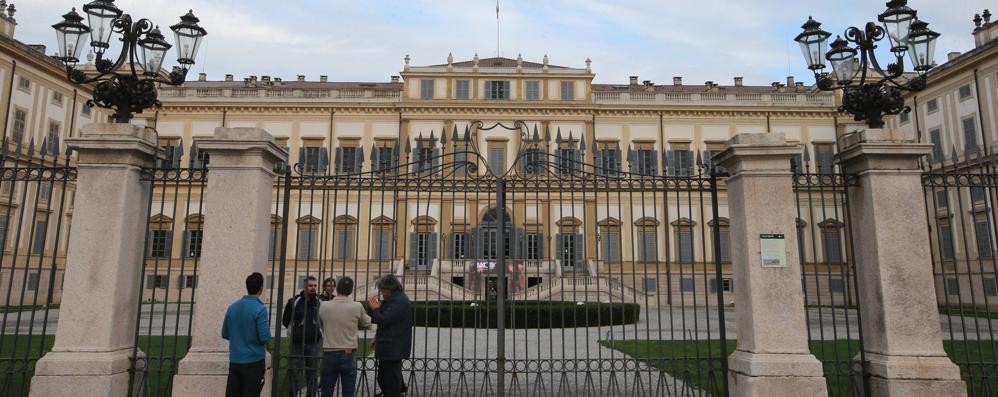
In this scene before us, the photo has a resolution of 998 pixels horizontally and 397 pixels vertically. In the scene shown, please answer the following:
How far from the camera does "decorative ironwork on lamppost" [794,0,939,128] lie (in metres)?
6.33

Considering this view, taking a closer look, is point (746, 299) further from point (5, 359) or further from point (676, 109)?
point (676, 109)

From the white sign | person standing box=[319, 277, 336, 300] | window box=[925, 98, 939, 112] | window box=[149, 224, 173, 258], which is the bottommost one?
person standing box=[319, 277, 336, 300]

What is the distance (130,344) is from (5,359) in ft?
3.57

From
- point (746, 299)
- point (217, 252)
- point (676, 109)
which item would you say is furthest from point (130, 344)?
point (676, 109)

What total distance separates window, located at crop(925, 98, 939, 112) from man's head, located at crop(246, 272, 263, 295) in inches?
1260

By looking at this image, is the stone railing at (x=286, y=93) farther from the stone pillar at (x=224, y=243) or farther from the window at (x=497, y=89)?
the stone pillar at (x=224, y=243)

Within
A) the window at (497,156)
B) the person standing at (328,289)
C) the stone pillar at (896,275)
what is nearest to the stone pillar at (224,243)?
the person standing at (328,289)

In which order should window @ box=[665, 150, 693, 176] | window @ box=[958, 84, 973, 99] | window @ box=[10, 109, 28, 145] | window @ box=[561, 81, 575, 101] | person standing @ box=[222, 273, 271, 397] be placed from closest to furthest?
person standing @ box=[222, 273, 271, 397] → window @ box=[665, 150, 693, 176] → window @ box=[10, 109, 28, 145] → window @ box=[958, 84, 973, 99] → window @ box=[561, 81, 575, 101]

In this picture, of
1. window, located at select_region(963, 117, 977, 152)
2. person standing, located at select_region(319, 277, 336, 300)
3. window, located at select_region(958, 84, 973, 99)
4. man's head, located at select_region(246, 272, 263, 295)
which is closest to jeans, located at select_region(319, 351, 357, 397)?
person standing, located at select_region(319, 277, 336, 300)

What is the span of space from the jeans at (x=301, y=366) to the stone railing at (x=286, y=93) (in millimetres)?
28101

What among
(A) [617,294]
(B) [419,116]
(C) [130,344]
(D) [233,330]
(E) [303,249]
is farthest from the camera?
(B) [419,116]

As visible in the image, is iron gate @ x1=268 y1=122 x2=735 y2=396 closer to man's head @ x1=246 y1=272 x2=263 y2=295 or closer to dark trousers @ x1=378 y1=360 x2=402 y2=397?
dark trousers @ x1=378 y1=360 x2=402 y2=397

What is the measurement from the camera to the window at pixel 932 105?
28.3 meters

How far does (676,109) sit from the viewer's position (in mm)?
33531
